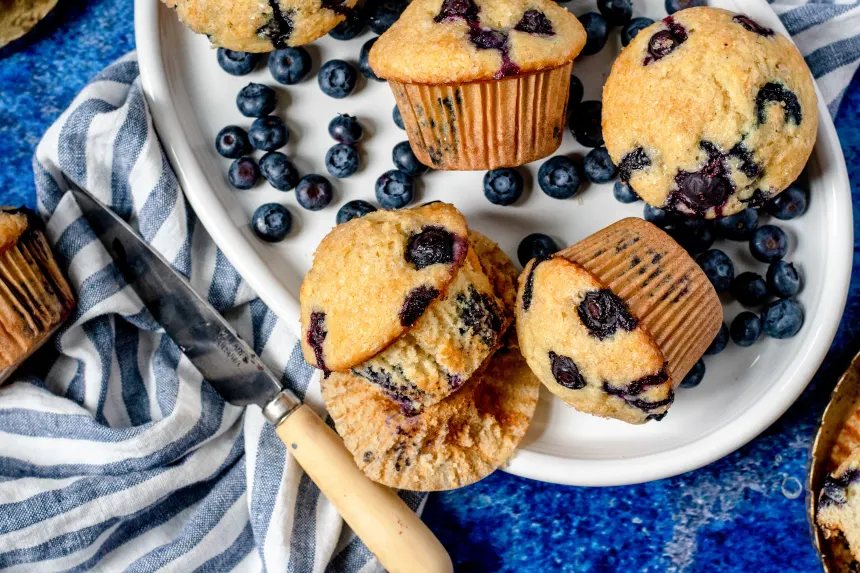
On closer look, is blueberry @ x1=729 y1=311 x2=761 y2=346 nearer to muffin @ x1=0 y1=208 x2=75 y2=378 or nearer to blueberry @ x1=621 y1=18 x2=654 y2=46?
blueberry @ x1=621 y1=18 x2=654 y2=46

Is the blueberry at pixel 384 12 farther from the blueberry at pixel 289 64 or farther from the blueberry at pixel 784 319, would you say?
the blueberry at pixel 784 319

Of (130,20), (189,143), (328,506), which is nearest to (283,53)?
(189,143)

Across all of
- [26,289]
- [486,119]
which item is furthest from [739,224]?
[26,289]

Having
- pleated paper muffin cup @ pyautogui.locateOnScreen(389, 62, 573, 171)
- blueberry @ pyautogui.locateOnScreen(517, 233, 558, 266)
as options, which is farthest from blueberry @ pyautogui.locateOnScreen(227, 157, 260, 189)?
blueberry @ pyautogui.locateOnScreen(517, 233, 558, 266)

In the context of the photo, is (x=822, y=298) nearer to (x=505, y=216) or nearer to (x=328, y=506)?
(x=505, y=216)

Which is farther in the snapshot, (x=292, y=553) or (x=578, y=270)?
(x=292, y=553)

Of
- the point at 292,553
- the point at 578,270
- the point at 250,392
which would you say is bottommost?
the point at 292,553

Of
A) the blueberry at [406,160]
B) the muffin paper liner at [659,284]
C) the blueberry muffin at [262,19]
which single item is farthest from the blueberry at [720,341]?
the blueberry muffin at [262,19]
